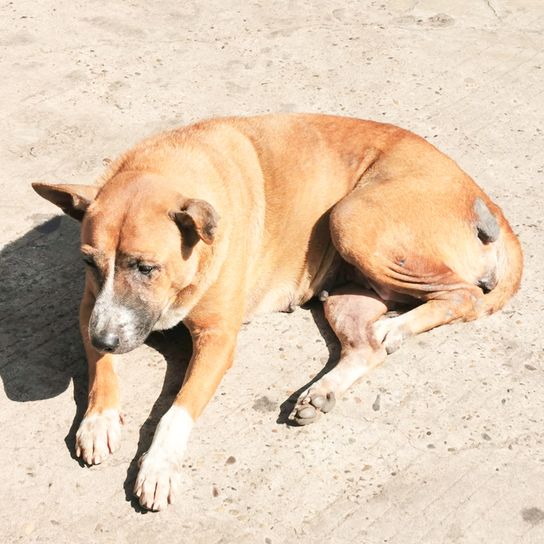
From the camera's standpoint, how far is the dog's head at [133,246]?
3953mm

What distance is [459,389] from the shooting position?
14.7ft

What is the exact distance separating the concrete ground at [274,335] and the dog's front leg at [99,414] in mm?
64

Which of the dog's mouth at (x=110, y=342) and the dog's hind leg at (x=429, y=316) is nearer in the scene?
the dog's mouth at (x=110, y=342)

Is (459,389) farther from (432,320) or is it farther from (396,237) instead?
(396,237)

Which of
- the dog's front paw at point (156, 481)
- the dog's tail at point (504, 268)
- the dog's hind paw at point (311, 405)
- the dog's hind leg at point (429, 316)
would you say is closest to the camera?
the dog's front paw at point (156, 481)

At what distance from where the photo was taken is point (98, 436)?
4.01 m

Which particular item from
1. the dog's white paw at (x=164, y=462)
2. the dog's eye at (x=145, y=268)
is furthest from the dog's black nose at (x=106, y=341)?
the dog's white paw at (x=164, y=462)

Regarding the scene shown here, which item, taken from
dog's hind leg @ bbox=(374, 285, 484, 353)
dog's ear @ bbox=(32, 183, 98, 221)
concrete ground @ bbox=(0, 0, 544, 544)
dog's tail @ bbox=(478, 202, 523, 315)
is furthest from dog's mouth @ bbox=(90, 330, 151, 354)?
dog's tail @ bbox=(478, 202, 523, 315)

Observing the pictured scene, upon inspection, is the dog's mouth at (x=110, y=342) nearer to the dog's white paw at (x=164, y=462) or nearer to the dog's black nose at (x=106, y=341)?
the dog's black nose at (x=106, y=341)

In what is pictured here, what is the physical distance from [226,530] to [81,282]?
183 centimetres

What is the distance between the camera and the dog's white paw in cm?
380

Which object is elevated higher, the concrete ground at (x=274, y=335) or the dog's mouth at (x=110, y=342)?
Result: the dog's mouth at (x=110, y=342)

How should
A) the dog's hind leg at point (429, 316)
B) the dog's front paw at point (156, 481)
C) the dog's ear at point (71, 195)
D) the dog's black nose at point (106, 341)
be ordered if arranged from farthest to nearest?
1. the dog's hind leg at point (429, 316)
2. the dog's ear at point (71, 195)
3. the dog's black nose at point (106, 341)
4. the dog's front paw at point (156, 481)

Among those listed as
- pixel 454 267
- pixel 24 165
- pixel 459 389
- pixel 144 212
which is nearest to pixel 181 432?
pixel 144 212
